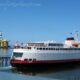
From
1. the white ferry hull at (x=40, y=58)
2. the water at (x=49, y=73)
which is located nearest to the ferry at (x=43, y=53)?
the white ferry hull at (x=40, y=58)

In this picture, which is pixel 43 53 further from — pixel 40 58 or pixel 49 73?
pixel 49 73

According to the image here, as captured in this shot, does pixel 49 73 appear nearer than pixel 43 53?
Yes

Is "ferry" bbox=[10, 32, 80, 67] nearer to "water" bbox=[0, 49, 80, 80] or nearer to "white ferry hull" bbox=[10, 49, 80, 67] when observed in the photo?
"white ferry hull" bbox=[10, 49, 80, 67]

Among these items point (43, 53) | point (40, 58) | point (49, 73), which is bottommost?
point (49, 73)

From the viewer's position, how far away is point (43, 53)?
166 feet

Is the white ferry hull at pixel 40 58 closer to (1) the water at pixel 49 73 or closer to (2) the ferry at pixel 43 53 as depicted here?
(2) the ferry at pixel 43 53

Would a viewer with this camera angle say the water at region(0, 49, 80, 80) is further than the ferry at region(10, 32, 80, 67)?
No

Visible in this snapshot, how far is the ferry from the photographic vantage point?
4881 cm

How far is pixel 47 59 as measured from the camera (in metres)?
51.1

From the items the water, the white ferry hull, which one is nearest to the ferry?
the white ferry hull

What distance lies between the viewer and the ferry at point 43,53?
48.8 m

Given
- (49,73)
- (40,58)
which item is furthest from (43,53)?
(49,73)

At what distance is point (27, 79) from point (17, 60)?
15.3 metres

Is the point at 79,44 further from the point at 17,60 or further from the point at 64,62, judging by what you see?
the point at 17,60
